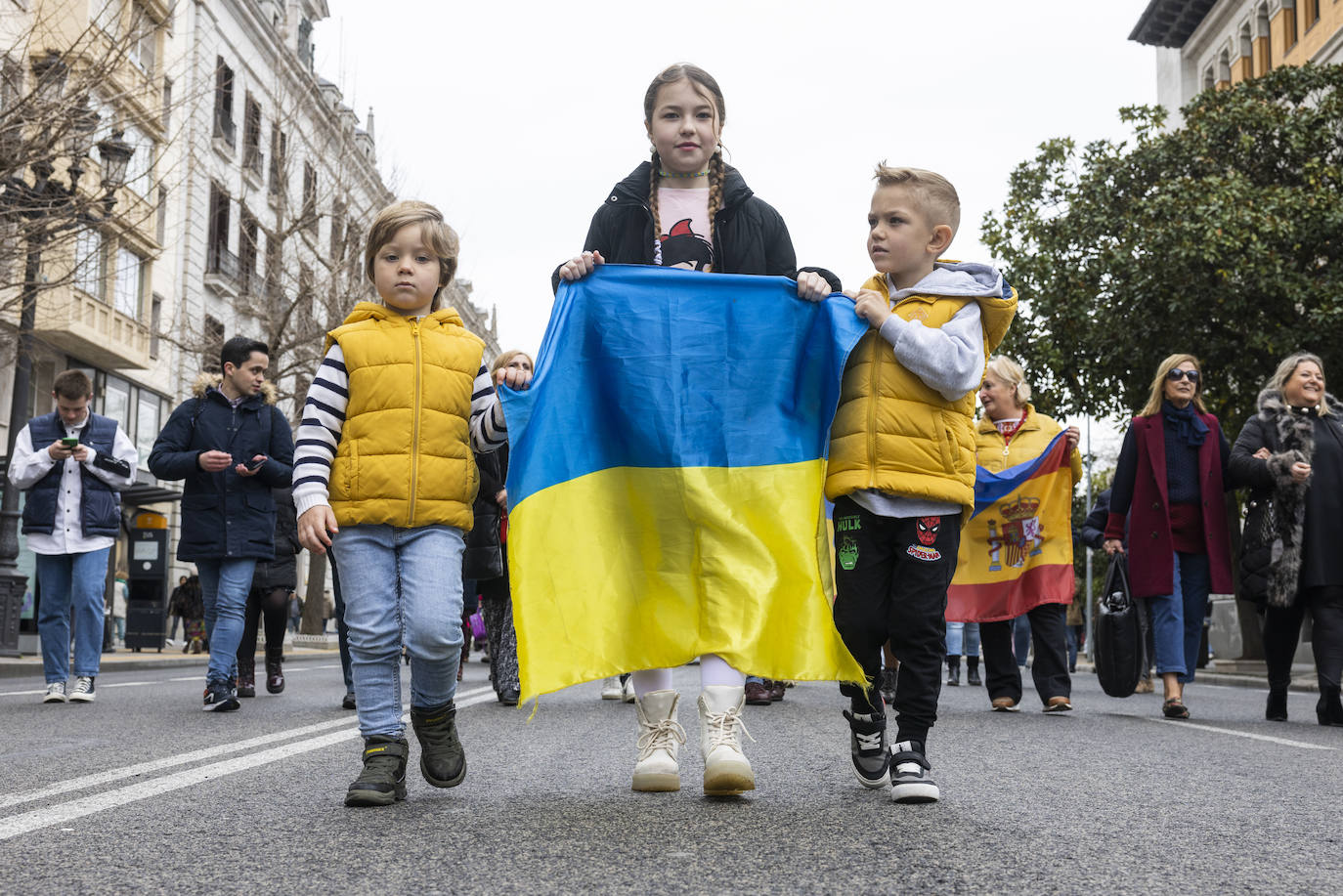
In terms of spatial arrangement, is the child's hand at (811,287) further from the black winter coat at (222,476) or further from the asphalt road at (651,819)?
the black winter coat at (222,476)

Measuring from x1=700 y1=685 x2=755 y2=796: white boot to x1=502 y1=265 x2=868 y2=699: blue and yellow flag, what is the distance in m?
0.11

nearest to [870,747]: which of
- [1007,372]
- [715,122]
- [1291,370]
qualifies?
[715,122]

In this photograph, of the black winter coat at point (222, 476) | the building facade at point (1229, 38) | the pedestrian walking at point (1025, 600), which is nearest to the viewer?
the black winter coat at point (222, 476)

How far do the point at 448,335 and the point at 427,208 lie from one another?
43cm

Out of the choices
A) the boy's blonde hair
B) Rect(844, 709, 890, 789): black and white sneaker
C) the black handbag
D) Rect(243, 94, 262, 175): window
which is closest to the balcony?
Rect(243, 94, 262, 175): window

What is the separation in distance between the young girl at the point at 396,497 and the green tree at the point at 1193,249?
19.1 meters

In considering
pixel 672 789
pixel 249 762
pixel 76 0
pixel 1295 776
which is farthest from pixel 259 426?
pixel 76 0

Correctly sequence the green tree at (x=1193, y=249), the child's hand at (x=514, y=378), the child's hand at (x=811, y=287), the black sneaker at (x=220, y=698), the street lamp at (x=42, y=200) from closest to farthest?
the child's hand at (x=514, y=378) < the child's hand at (x=811, y=287) < the black sneaker at (x=220, y=698) < the street lamp at (x=42, y=200) < the green tree at (x=1193, y=249)

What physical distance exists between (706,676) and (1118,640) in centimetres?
497

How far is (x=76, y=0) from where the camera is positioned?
23.7 m

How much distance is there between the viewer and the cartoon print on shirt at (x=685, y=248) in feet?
15.8

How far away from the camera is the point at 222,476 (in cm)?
868

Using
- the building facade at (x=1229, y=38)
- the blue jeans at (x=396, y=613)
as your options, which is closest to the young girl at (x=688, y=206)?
the blue jeans at (x=396, y=613)

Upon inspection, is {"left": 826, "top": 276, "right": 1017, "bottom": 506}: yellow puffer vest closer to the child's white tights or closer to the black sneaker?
the child's white tights
